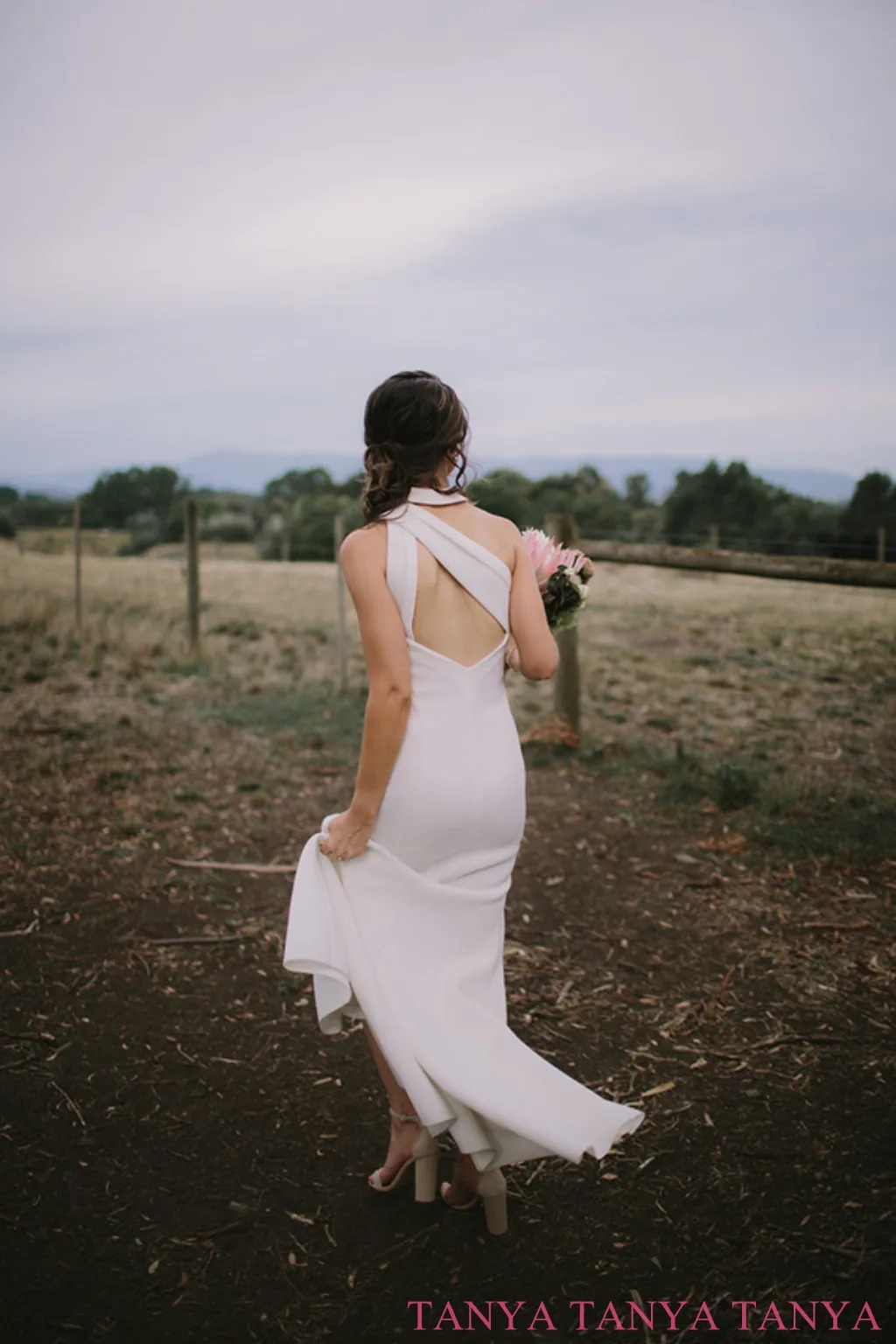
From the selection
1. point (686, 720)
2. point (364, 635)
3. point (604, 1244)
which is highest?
point (364, 635)

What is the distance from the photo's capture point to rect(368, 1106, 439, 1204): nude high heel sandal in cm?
279

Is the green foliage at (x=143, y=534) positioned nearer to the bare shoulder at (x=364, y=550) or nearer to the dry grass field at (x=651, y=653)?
the dry grass field at (x=651, y=653)

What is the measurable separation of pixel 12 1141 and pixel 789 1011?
2.83 metres

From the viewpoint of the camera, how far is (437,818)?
2.50m

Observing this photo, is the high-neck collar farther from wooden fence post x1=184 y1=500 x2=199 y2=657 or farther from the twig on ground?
wooden fence post x1=184 y1=500 x2=199 y2=657

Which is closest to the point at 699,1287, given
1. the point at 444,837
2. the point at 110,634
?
the point at 444,837

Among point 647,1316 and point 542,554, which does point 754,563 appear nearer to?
point 542,554

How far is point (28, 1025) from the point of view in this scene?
151 inches

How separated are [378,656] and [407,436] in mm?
546

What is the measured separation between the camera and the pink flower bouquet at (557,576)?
2.88 m

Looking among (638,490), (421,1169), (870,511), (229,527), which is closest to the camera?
(421,1169)

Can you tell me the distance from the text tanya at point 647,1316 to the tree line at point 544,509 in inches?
82.3

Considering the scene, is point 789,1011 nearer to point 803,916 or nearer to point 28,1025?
point 803,916

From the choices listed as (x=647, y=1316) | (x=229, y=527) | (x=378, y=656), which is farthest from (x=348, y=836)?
(x=229, y=527)
